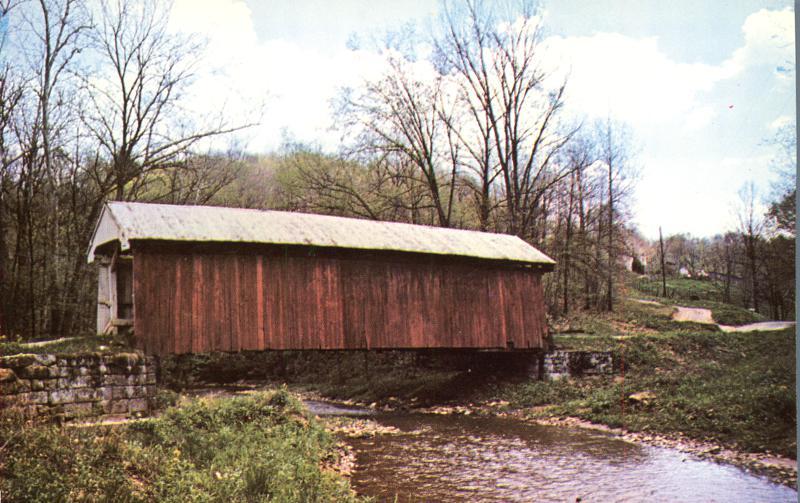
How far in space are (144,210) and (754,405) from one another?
11705 millimetres

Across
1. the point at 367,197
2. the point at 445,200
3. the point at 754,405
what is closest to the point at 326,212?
the point at 367,197

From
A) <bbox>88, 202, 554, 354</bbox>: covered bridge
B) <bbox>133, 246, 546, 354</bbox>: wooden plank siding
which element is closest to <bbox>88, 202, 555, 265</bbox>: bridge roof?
<bbox>88, 202, 554, 354</bbox>: covered bridge

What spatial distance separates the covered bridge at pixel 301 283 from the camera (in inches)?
477

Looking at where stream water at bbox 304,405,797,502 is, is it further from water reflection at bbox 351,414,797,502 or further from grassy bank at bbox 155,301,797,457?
grassy bank at bbox 155,301,797,457

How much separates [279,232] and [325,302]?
191 centimetres

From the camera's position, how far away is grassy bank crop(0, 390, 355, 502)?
202 inches

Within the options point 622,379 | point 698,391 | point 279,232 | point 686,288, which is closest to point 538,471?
point 698,391

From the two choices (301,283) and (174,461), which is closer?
(174,461)

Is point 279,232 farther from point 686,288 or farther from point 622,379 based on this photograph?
point 686,288

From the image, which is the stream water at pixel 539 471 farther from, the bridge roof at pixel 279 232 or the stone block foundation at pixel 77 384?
the bridge roof at pixel 279 232

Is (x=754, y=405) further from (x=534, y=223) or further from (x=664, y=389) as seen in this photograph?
(x=534, y=223)

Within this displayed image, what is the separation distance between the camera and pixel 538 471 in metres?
8.54

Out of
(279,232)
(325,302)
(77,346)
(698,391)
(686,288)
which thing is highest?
(279,232)

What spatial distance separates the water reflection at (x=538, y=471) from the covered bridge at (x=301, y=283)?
139 inches
